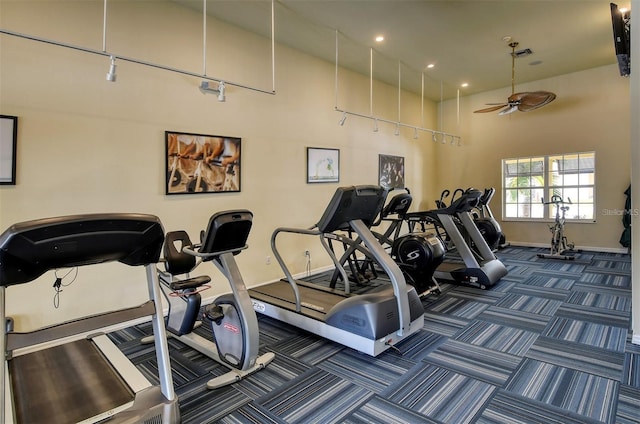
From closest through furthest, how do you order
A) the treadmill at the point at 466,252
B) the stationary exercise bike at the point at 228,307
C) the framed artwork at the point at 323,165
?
the stationary exercise bike at the point at 228,307
the treadmill at the point at 466,252
the framed artwork at the point at 323,165

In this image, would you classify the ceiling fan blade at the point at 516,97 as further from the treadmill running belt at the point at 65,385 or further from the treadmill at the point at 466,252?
the treadmill running belt at the point at 65,385

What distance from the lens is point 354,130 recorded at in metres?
6.38

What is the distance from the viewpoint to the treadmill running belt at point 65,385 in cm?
200

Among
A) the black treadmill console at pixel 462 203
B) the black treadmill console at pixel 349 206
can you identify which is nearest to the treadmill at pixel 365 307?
the black treadmill console at pixel 349 206

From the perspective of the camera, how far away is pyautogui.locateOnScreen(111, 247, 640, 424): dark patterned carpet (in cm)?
222

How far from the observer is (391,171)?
7.30m

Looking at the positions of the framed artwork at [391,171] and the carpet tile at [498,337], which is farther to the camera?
the framed artwork at [391,171]

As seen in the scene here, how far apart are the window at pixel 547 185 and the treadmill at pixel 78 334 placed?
8.00m

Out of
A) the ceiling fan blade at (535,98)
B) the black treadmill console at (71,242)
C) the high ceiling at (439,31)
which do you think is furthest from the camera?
the ceiling fan blade at (535,98)

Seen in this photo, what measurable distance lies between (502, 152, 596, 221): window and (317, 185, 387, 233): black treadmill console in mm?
5977

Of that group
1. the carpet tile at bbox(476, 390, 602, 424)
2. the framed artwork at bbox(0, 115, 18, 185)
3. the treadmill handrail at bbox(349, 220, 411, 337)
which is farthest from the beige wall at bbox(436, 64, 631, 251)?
the framed artwork at bbox(0, 115, 18, 185)

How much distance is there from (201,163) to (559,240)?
6.45 meters

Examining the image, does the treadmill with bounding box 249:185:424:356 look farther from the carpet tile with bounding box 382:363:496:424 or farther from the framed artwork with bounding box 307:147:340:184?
the framed artwork with bounding box 307:147:340:184

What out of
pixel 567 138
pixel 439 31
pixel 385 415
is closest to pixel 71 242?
pixel 385 415
